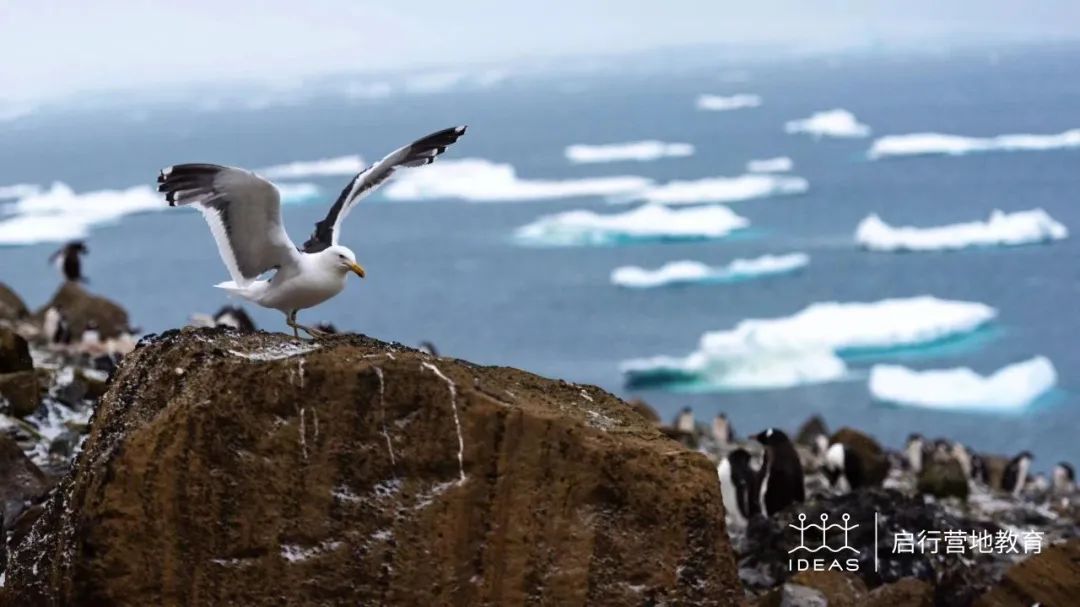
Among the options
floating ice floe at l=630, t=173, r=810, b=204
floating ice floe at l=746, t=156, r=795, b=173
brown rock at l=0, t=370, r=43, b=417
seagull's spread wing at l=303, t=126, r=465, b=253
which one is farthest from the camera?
floating ice floe at l=746, t=156, r=795, b=173

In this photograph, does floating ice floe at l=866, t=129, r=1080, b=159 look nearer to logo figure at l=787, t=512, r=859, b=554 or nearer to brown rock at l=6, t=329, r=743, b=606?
logo figure at l=787, t=512, r=859, b=554

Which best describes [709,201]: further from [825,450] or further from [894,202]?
[825,450]

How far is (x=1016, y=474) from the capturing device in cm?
1200

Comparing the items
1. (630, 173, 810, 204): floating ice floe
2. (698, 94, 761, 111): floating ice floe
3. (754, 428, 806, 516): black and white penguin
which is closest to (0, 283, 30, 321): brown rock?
(754, 428, 806, 516): black and white penguin

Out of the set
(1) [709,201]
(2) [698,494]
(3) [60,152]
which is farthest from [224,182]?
(1) [709,201]

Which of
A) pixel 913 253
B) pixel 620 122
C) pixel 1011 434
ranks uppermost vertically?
pixel 620 122

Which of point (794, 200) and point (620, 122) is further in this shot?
point (620, 122)

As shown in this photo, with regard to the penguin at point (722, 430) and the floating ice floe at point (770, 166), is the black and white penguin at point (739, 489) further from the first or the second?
the floating ice floe at point (770, 166)

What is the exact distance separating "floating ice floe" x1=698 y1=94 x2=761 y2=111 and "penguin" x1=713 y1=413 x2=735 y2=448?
11089 millimetres

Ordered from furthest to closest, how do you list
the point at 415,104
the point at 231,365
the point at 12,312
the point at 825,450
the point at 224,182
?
the point at 415,104
the point at 12,312
the point at 825,450
the point at 224,182
the point at 231,365

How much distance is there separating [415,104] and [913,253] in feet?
26.6

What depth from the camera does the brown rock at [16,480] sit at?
4.96m

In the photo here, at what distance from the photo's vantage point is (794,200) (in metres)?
18.5

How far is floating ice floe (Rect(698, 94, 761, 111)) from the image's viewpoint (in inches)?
903
